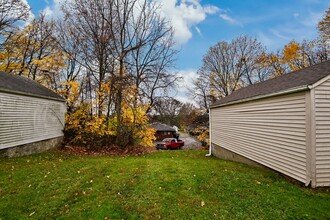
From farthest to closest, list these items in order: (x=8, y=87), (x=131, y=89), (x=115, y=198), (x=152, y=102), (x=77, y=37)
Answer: (x=152, y=102)
(x=77, y=37)
(x=131, y=89)
(x=8, y=87)
(x=115, y=198)

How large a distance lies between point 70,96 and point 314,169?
51.0ft

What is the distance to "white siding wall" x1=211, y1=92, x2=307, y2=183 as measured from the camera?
18.0 ft

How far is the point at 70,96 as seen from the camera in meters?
15.0

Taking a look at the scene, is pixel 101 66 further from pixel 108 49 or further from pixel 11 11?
pixel 11 11

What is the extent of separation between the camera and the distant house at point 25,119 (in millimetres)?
8812

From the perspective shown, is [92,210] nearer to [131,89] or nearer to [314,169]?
[314,169]

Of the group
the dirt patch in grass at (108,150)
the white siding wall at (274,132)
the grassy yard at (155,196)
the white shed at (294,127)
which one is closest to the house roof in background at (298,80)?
the white shed at (294,127)

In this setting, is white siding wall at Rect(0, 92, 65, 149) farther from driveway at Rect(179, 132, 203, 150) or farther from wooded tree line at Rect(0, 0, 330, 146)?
driveway at Rect(179, 132, 203, 150)

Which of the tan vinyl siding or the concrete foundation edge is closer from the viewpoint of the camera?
the tan vinyl siding

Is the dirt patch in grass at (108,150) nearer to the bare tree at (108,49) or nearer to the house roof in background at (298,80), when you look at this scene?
the bare tree at (108,49)

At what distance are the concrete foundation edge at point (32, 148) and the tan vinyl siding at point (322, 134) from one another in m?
12.2

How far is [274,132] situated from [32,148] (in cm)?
1228

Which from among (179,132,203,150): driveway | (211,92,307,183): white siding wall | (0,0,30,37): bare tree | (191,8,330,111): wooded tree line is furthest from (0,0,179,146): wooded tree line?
(179,132,203,150): driveway

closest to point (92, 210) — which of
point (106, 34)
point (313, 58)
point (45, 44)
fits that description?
point (106, 34)
